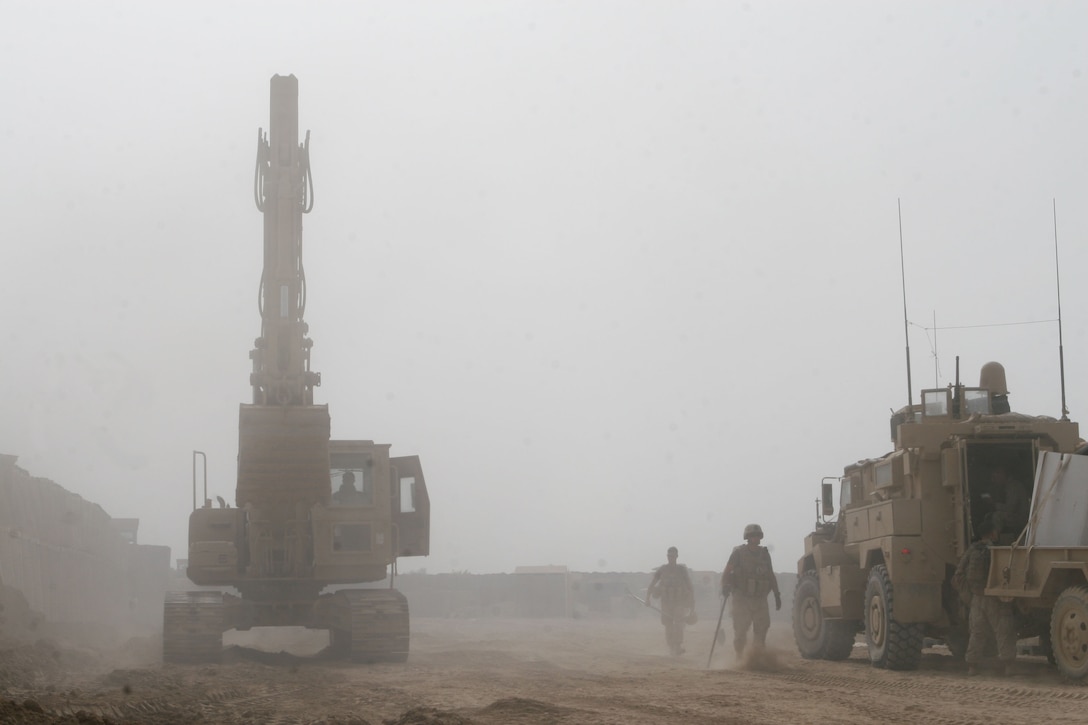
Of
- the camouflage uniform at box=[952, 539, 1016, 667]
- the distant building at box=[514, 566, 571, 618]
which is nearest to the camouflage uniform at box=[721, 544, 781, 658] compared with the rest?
the camouflage uniform at box=[952, 539, 1016, 667]

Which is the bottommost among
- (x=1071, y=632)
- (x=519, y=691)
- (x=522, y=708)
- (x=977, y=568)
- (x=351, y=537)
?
(x=519, y=691)

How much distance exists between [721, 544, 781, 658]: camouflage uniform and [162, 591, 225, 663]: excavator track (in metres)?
6.97

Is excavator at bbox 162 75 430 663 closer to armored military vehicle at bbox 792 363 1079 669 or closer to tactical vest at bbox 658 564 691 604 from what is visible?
tactical vest at bbox 658 564 691 604

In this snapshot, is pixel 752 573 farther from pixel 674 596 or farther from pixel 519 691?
pixel 519 691

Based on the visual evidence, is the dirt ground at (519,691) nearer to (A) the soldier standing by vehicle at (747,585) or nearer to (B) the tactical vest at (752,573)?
(A) the soldier standing by vehicle at (747,585)

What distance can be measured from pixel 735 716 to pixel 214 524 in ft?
34.7

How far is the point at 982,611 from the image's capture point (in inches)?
588

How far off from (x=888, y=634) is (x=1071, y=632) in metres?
3.08

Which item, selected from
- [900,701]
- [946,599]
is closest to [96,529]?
[946,599]

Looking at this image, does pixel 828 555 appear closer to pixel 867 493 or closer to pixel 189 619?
pixel 867 493

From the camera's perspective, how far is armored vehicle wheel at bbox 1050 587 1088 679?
42.0ft

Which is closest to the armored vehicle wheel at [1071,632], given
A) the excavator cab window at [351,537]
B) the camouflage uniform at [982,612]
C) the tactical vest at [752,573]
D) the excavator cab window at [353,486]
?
the camouflage uniform at [982,612]

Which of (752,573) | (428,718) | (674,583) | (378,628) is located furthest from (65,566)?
(428,718)

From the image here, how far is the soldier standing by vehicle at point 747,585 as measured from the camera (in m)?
17.7
